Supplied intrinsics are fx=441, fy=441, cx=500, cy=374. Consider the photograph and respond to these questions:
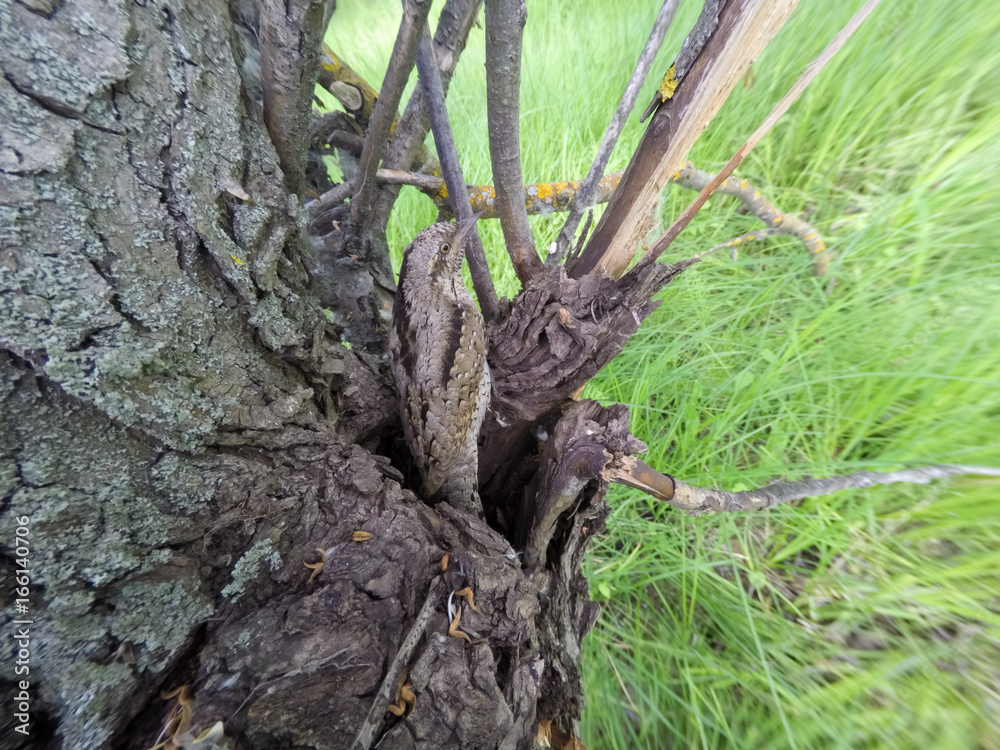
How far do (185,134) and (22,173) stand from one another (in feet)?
0.99

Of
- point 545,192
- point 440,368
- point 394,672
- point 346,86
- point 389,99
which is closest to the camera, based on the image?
point 394,672

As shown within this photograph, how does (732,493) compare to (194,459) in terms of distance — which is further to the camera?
(732,493)

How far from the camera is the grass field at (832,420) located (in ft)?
5.68

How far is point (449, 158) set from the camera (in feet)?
5.48

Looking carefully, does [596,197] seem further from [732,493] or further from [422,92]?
[732,493]

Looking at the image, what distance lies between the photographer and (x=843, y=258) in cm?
241

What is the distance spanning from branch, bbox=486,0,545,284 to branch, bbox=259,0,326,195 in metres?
0.48

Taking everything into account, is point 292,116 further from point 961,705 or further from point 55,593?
point 961,705

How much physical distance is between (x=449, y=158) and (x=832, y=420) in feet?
7.50

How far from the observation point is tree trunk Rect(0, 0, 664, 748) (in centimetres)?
82

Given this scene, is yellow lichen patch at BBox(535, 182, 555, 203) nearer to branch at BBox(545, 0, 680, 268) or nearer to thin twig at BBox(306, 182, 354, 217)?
branch at BBox(545, 0, 680, 268)

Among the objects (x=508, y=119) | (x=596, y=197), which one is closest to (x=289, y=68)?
(x=508, y=119)

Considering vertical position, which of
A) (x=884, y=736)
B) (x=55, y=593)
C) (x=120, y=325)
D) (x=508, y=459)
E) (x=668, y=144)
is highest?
(x=668, y=144)

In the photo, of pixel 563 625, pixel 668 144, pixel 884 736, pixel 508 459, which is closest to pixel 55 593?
pixel 563 625
